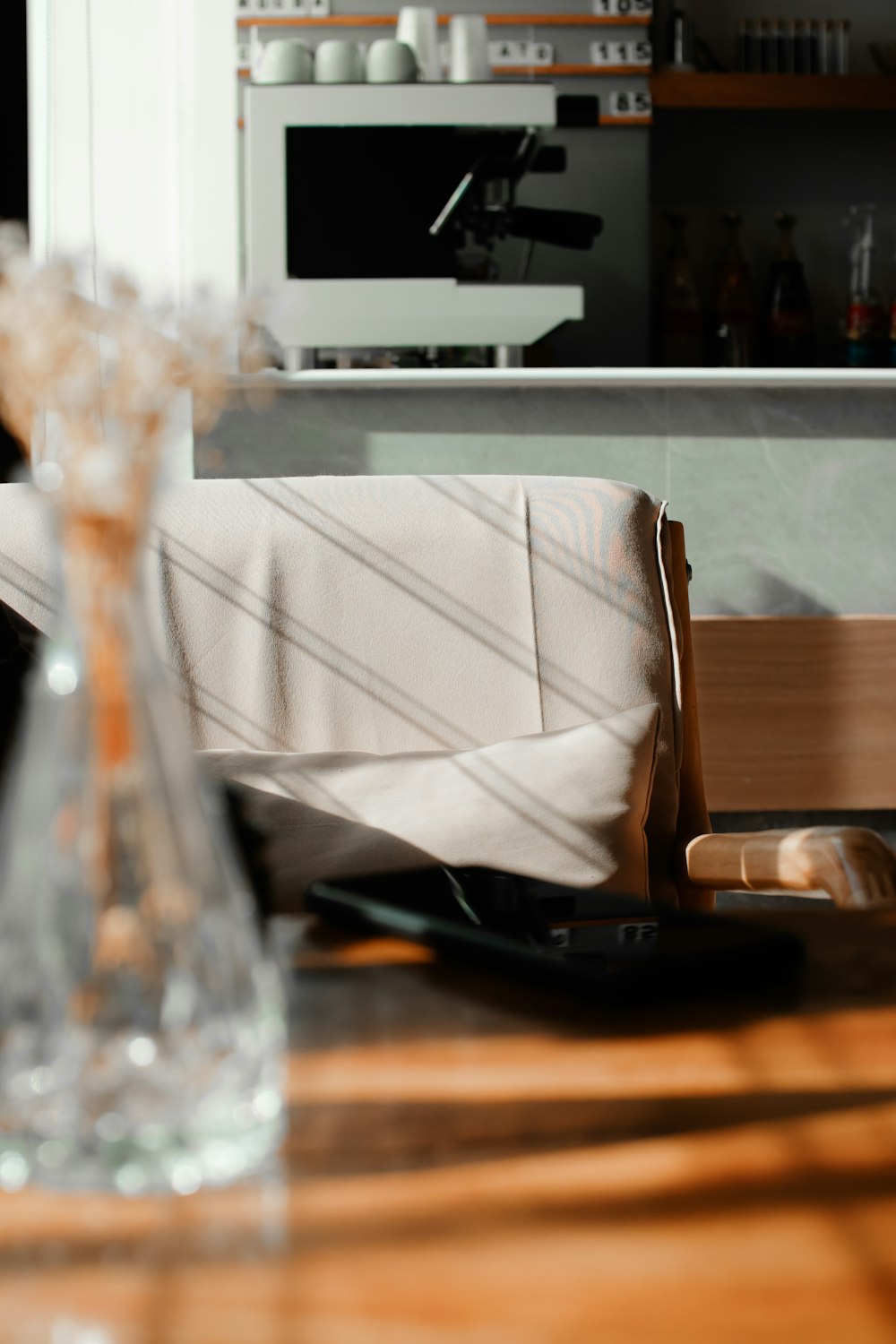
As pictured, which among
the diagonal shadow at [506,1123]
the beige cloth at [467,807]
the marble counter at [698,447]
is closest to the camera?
the diagonal shadow at [506,1123]

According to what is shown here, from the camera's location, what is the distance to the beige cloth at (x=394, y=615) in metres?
1.42

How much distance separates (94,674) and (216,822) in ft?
0.23

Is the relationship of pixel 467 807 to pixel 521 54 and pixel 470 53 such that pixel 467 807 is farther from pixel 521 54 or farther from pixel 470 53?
pixel 521 54

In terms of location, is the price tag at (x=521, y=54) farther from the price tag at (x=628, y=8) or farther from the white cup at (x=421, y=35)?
the white cup at (x=421, y=35)

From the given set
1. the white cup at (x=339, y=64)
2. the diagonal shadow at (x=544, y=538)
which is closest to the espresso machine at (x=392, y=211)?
the white cup at (x=339, y=64)

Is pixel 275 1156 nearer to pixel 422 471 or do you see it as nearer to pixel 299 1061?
pixel 299 1061

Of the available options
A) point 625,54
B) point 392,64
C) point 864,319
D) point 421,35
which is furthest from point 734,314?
point 392,64

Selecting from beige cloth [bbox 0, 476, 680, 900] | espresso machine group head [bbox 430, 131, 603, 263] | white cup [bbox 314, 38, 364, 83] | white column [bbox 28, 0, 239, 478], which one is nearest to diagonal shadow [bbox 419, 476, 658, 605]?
beige cloth [bbox 0, 476, 680, 900]

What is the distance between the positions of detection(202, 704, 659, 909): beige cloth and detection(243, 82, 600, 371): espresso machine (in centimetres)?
147

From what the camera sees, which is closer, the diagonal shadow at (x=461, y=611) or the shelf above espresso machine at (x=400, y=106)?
the diagonal shadow at (x=461, y=611)

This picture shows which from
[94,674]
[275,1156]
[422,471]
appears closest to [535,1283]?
[275,1156]

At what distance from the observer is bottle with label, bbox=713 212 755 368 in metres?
3.35

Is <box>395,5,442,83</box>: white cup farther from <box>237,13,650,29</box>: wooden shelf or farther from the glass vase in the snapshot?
the glass vase

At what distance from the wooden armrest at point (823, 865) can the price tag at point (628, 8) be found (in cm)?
284
